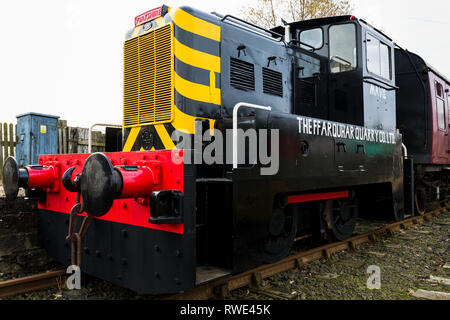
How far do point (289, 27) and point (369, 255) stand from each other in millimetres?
3219

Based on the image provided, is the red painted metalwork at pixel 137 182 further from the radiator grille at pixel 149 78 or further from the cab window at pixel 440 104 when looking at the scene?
the cab window at pixel 440 104

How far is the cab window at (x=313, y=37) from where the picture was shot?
5.03 meters

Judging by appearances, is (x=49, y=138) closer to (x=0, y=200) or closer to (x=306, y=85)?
(x=0, y=200)

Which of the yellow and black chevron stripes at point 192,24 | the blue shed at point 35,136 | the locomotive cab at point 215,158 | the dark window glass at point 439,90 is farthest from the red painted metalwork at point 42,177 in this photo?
the dark window glass at point 439,90

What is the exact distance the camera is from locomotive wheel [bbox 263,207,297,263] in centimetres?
367

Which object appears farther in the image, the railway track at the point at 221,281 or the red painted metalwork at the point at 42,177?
the red painted metalwork at the point at 42,177

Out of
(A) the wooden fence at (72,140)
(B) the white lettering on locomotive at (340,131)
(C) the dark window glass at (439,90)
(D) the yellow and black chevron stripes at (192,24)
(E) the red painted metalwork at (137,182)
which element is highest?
(C) the dark window glass at (439,90)

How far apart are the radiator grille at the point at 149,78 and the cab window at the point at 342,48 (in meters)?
2.50

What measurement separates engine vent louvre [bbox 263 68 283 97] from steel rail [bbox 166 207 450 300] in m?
1.86

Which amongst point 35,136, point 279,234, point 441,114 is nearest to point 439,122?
point 441,114

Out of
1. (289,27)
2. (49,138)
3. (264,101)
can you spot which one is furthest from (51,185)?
(49,138)

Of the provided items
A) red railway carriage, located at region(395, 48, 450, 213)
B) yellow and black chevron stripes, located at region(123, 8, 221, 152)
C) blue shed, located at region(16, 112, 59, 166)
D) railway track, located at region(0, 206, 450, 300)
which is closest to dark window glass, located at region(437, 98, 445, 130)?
red railway carriage, located at region(395, 48, 450, 213)

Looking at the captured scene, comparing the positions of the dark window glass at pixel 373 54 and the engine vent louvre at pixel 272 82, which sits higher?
the dark window glass at pixel 373 54

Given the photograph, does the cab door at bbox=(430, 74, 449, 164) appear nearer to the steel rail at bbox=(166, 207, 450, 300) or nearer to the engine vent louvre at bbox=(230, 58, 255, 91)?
the steel rail at bbox=(166, 207, 450, 300)
